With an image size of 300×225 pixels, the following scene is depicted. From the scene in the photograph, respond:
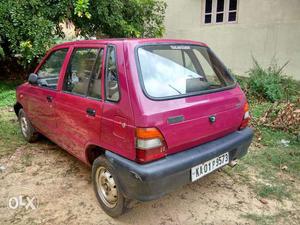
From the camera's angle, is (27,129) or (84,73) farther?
(27,129)

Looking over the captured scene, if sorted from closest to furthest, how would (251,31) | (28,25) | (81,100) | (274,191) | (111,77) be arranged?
(111,77)
(81,100)
(274,191)
(28,25)
(251,31)

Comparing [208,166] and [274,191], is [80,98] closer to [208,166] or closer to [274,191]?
[208,166]

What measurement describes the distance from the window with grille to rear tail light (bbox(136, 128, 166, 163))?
8.07 m

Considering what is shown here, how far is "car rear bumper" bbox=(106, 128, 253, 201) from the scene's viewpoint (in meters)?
2.30

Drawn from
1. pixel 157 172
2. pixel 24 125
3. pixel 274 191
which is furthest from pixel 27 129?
pixel 274 191

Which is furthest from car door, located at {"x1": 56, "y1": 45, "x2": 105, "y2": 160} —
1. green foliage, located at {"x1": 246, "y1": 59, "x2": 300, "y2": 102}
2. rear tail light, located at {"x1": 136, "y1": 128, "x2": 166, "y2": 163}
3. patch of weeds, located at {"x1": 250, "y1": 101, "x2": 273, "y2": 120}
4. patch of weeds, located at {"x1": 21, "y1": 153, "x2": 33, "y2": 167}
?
green foliage, located at {"x1": 246, "y1": 59, "x2": 300, "y2": 102}

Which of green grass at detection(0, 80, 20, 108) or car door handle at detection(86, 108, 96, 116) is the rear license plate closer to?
car door handle at detection(86, 108, 96, 116)

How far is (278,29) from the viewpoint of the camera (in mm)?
8289

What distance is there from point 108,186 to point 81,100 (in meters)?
0.92

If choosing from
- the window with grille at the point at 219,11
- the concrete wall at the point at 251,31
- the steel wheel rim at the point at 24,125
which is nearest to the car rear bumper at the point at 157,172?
the steel wheel rim at the point at 24,125

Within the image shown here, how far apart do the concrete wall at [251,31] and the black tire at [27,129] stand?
7083mm

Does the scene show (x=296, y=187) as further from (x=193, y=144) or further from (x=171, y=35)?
(x=171, y=35)

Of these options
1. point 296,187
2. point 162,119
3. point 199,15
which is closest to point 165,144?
point 162,119

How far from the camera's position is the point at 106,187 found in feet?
9.40
